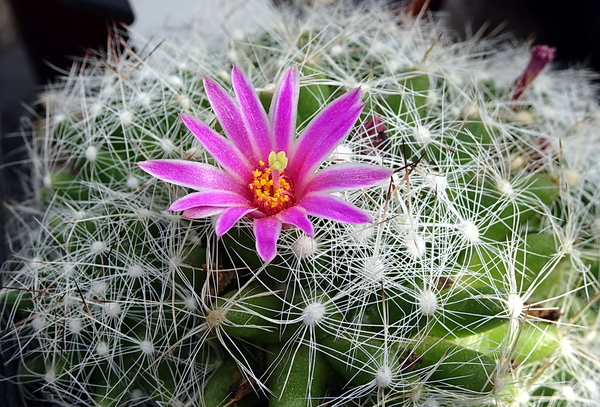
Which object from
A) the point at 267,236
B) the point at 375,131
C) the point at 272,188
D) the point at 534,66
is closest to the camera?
the point at 267,236

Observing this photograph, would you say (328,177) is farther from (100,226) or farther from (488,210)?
(100,226)

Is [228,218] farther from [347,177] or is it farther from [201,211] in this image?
[347,177]

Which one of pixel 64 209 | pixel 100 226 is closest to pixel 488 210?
pixel 100 226

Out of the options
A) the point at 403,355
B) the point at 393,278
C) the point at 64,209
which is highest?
the point at 64,209

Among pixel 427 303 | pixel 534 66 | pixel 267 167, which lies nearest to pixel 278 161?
pixel 267 167

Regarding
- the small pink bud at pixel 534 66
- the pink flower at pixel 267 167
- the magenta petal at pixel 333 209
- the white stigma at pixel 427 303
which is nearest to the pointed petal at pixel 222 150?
the pink flower at pixel 267 167

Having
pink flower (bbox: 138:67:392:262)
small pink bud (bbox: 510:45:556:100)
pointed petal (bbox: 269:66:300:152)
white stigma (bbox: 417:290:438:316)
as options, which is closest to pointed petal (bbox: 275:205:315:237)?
pink flower (bbox: 138:67:392:262)

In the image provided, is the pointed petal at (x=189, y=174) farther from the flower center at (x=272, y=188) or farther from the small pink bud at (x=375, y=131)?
the small pink bud at (x=375, y=131)
